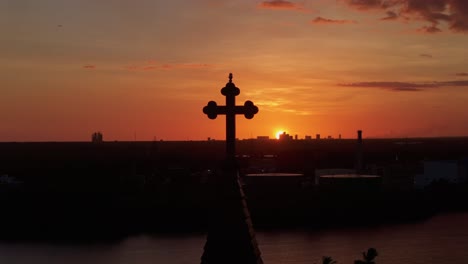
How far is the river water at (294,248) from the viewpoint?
31.0 m

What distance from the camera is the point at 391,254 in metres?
32.3

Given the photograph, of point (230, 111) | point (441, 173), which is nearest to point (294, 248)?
point (230, 111)

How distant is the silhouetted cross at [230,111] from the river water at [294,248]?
25164 mm

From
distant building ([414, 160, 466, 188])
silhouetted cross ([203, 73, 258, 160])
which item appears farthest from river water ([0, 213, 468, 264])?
silhouetted cross ([203, 73, 258, 160])

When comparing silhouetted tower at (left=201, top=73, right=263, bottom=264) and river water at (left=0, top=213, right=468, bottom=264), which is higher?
silhouetted tower at (left=201, top=73, right=263, bottom=264)

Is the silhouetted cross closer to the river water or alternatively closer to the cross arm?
the cross arm

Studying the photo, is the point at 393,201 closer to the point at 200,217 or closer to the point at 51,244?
the point at 200,217

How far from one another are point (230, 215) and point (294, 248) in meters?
30.4

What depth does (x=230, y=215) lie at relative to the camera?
4.01m

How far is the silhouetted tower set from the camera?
3902 mm

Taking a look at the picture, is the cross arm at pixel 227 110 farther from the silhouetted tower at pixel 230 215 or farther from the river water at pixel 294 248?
the river water at pixel 294 248

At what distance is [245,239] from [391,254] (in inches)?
1174

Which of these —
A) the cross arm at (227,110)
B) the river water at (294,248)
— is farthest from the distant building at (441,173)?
the cross arm at (227,110)

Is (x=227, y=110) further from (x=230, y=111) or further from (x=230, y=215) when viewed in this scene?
(x=230, y=215)
